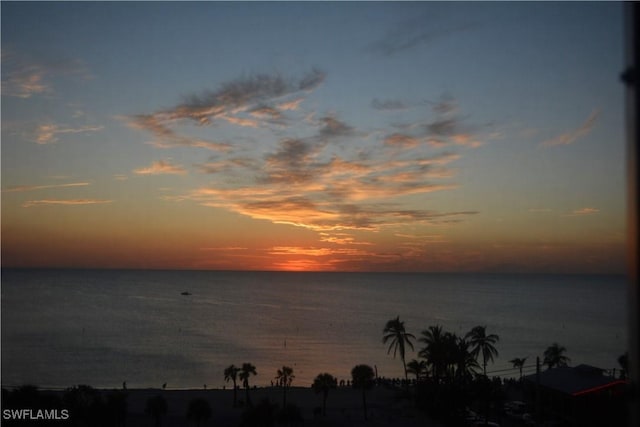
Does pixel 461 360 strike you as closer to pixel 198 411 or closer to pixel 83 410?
pixel 198 411

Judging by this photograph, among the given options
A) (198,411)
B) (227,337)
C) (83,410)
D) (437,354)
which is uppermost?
(437,354)

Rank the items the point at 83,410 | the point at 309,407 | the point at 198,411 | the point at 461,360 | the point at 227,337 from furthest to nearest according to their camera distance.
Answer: the point at 227,337 < the point at 309,407 < the point at 461,360 < the point at 198,411 < the point at 83,410

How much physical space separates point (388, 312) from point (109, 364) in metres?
106

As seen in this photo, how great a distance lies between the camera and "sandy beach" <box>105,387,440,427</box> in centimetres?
4184

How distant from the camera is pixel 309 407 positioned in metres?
49.6

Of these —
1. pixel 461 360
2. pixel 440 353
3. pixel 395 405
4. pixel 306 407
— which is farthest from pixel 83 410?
pixel 461 360

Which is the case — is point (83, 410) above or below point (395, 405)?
above

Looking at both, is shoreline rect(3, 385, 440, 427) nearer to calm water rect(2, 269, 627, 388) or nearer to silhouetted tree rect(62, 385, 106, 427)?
silhouetted tree rect(62, 385, 106, 427)

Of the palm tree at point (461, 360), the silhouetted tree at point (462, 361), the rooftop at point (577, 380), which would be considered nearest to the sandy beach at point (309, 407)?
the silhouetted tree at point (462, 361)

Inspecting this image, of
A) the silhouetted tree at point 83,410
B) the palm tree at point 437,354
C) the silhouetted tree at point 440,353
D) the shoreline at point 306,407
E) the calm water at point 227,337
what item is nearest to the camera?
the silhouetted tree at point 83,410

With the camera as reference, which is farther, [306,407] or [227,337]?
[227,337]

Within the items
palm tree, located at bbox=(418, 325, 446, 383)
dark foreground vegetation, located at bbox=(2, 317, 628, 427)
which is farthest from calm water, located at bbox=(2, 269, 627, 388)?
palm tree, located at bbox=(418, 325, 446, 383)

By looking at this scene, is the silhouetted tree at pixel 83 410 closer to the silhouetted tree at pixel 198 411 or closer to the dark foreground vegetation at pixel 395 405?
the dark foreground vegetation at pixel 395 405

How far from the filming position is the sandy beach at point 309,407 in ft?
137
